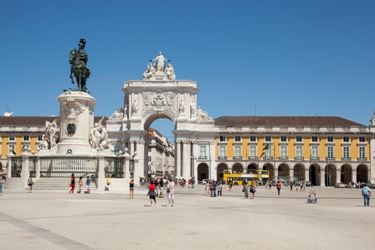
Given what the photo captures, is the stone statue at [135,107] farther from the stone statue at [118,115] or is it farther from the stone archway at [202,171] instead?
the stone archway at [202,171]

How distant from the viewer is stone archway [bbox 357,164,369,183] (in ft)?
302

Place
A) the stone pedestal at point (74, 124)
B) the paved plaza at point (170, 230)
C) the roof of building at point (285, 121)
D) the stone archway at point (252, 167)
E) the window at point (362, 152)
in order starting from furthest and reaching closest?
the roof of building at point (285, 121), the stone archway at point (252, 167), the window at point (362, 152), the stone pedestal at point (74, 124), the paved plaza at point (170, 230)

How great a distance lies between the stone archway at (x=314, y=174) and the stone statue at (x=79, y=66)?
2572 inches

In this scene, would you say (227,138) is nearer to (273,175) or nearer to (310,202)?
(273,175)

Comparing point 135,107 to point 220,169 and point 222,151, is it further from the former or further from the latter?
point 220,169

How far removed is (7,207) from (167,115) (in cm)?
6451

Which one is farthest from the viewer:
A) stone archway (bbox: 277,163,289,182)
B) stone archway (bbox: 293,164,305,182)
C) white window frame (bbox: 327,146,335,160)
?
stone archway (bbox: 293,164,305,182)

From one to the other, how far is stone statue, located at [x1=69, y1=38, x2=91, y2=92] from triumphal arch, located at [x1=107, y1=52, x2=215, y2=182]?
4742 centimetres

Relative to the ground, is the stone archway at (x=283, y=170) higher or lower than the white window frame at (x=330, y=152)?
A: lower

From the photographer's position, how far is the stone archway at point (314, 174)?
305 feet

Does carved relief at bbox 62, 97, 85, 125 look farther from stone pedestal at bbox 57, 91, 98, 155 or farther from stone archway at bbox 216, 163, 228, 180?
stone archway at bbox 216, 163, 228, 180

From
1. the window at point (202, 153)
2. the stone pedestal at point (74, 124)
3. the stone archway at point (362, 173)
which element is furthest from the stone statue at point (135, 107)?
the stone pedestal at point (74, 124)

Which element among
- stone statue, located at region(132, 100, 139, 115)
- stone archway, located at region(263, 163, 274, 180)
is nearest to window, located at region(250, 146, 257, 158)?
stone archway, located at region(263, 163, 274, 180)

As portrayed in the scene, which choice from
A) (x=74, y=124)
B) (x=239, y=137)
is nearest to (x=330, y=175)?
(x=239, y=137)
